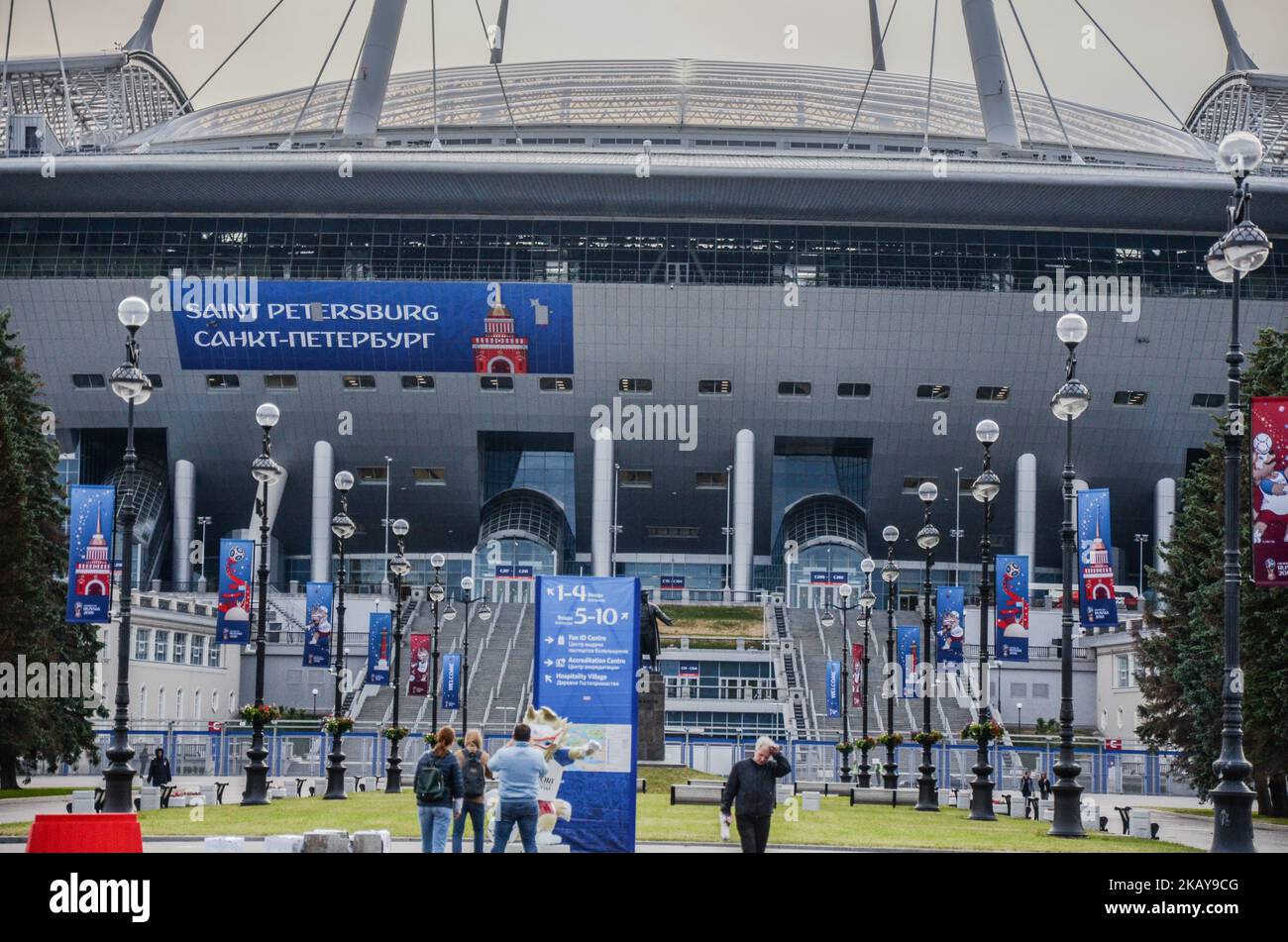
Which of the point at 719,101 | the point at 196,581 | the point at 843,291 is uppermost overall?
the point at 719,101

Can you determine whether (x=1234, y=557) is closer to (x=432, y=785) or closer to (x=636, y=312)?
(x=432, y=785)

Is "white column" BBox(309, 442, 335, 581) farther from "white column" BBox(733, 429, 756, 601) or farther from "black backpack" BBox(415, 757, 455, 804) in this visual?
"black backpack" BBox(415, 757, 455, 804)

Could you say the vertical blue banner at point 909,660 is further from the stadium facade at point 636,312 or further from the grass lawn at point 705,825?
the stadium facade at point 636,312

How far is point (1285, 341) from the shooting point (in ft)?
143

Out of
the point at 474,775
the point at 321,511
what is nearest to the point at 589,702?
the point at 474,775

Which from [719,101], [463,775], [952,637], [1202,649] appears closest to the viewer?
[463,775]

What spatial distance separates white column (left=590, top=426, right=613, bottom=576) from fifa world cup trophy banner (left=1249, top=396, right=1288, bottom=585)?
77226 millimetres

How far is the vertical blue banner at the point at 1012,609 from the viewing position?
51.6 m

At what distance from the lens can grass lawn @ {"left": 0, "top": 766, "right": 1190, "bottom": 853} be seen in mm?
30453

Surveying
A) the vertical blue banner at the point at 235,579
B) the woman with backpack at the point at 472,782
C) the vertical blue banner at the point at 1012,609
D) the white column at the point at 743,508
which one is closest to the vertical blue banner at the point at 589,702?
the woman with backpack at the point at 472,782

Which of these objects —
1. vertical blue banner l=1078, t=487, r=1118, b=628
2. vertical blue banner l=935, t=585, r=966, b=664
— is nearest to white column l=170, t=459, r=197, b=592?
vertical blue banner l=935, t=585, r=966, b=664

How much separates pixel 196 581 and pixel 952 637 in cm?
5763
